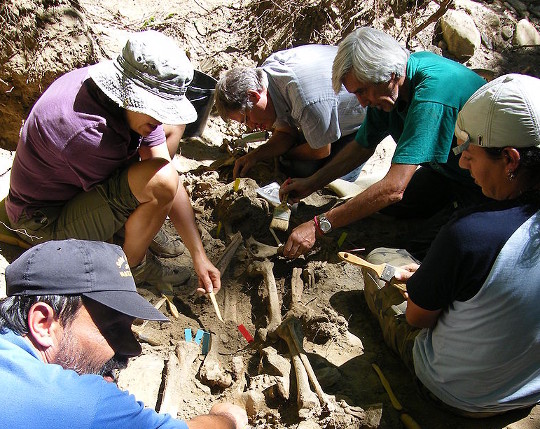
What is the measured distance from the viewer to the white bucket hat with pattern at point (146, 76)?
9.05 ft

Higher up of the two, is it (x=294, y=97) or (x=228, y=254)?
(x=294, y=97)

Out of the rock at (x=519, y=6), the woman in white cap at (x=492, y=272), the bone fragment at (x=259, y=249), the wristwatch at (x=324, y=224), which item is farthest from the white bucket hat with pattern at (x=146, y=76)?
the rock at (x=519, y=6)

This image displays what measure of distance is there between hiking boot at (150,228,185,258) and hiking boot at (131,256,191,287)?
0.53 feet

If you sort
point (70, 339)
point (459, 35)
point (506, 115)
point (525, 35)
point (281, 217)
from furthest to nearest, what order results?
point (525, 35), point (459, 35), point (281, 217), point (506, 115), point (70, 339)

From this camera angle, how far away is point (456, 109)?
3.22m

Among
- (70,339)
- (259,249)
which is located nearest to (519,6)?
(259,249)

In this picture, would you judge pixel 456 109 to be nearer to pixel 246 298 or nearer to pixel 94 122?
pixel 246 298

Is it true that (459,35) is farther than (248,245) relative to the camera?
Yes

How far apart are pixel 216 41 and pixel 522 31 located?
4120 mm

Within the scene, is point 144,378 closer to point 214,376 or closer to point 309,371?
point 214,376

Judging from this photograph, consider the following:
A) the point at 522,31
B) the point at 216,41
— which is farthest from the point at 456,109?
the point at 522,31

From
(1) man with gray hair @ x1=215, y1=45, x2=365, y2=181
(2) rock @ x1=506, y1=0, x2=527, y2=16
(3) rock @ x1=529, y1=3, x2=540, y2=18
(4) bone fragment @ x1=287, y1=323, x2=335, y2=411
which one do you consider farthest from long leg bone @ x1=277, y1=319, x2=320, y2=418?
(3) rock @ x1=529, y1=3, x2=540, y2=18

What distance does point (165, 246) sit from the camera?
12.9 feet

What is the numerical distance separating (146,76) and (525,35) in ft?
19.1
